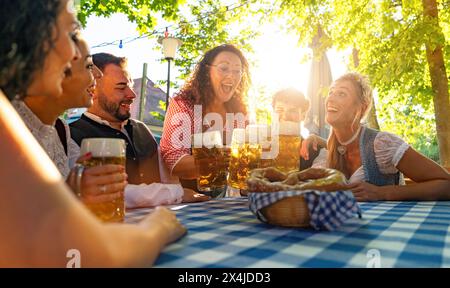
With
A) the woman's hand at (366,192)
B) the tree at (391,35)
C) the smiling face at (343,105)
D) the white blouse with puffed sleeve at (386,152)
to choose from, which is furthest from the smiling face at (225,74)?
the tree at (391,35)

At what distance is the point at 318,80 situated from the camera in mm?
6227

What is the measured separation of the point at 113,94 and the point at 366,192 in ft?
5.77

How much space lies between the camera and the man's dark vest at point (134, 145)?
95.1 inches

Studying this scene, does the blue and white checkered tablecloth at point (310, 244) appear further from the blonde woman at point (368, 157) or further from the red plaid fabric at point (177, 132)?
the red plaid fabric at point (177, 132)

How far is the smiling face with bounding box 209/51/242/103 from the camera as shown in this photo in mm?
2580

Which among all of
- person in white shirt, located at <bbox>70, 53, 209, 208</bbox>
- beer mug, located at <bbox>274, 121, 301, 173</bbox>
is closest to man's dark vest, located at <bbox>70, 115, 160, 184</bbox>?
person in white shirt, located at <bbox>70, 53, 209, 208</bbox>

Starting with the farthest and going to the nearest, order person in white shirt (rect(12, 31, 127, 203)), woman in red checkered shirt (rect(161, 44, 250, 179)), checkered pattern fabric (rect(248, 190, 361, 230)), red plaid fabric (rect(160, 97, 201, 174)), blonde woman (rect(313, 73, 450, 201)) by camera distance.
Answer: woman in red checkered shirt (rect(161, 44, 250, 179))
red plaid fabric (rect(160, 97, 201, 174))
blonde woman (rect(313, 73, 450, 201))
person in white shirt (rect(12, 31, 127, 203))
checkered pattern fabric (rect(248, 190, 361, 230))

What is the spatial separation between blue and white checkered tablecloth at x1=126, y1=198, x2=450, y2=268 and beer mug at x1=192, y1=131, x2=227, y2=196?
0.40 metres

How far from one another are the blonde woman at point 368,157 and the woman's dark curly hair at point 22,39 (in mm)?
1522

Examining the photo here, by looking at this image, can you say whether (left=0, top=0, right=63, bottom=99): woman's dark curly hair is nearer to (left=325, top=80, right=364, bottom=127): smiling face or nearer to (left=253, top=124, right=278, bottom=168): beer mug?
(left=253, top=124, right=278, bottom=168): beer mug

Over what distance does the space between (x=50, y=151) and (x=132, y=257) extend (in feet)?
3.27

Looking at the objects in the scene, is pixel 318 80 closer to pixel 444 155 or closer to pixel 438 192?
pixel 444 155

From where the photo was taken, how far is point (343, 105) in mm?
2553
